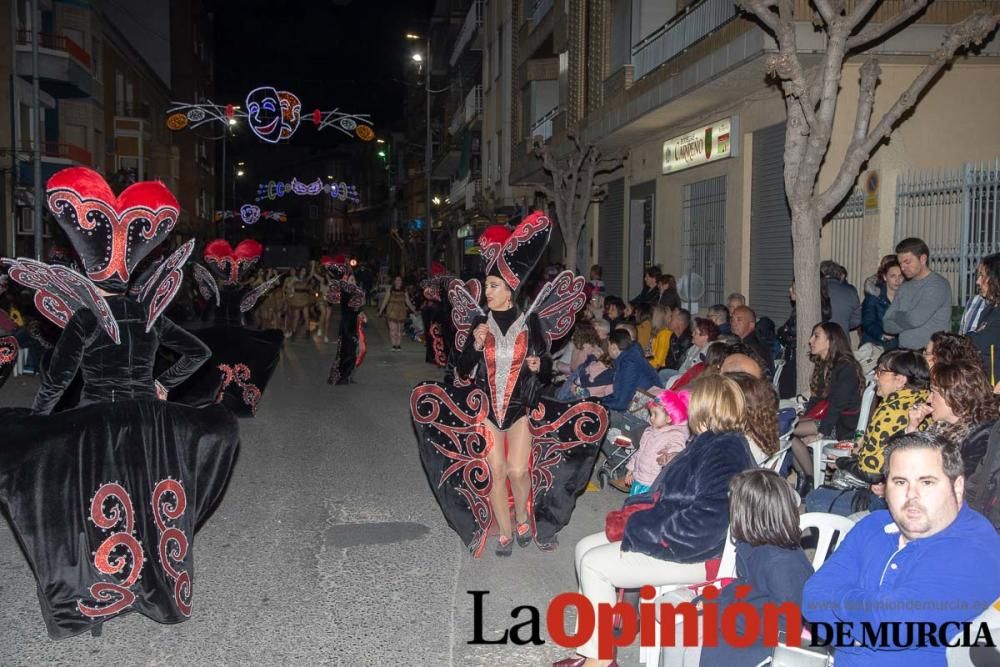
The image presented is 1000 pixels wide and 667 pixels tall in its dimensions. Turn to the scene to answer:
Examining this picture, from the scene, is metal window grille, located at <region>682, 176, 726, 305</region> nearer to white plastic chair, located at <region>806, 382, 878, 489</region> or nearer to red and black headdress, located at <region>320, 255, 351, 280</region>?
red and black headdress, located at <region>320, 255, 351, 280</region>

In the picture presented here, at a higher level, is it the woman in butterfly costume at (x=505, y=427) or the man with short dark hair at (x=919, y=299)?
the man with short dark hair at (x=919, y=299)

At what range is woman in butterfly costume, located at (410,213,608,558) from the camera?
6055 mm

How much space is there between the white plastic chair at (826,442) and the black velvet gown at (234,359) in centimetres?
650

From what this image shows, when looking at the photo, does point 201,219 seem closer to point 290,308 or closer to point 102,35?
point 102,35

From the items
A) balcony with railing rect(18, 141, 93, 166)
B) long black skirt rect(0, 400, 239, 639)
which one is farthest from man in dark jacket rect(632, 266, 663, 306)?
balcony with railing rect(18, 141, 93, 166)

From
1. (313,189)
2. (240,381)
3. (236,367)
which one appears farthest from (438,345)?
(313,189)

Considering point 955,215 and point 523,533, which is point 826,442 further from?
point 955,215

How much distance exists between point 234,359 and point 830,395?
6687mm

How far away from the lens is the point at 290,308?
23703 millimetres

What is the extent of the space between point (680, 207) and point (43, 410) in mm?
13278

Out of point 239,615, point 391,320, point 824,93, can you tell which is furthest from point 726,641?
point 391,320

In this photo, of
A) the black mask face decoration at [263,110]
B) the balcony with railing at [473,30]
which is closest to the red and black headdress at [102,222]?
the black mask face decoration at [263,110]

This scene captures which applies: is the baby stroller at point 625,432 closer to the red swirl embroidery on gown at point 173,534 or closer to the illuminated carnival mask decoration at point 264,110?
the red swirl embroidery on gown at point 173,534

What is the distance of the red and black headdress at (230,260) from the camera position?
11.6 metres
